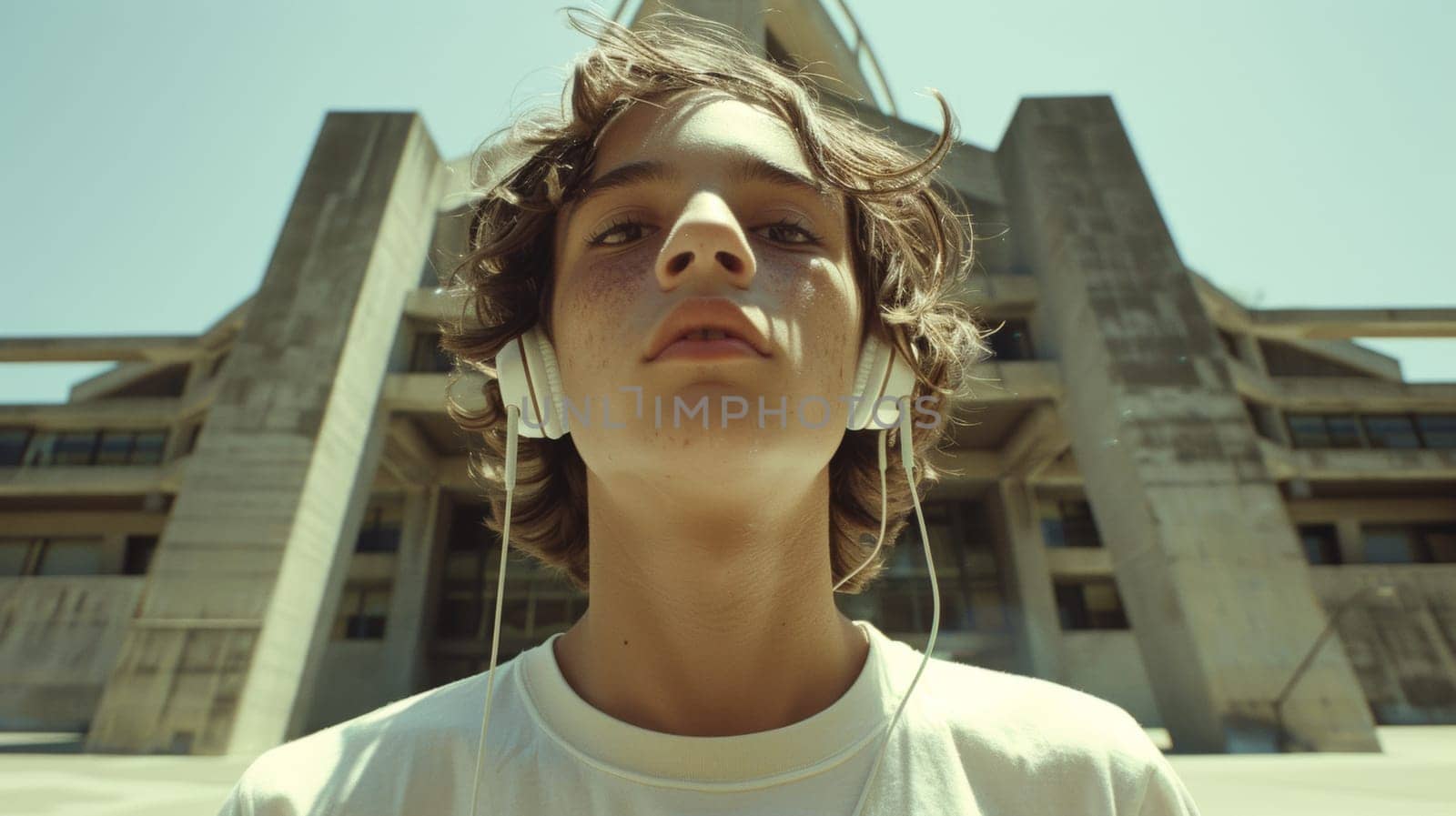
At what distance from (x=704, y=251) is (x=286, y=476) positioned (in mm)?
13955

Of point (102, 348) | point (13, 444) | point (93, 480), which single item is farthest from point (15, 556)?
point (102, 348)

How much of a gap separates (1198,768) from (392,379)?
50.1 feet

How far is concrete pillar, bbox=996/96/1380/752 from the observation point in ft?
38.7

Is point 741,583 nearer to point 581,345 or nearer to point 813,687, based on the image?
point 813,687

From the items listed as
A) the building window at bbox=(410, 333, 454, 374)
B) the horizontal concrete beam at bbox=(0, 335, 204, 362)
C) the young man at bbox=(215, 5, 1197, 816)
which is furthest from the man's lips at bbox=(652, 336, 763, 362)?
the horizontal concrete beam at bbox=(0, 335, 204, 362)

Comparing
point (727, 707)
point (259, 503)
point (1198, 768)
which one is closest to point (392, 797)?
point (727, 707)

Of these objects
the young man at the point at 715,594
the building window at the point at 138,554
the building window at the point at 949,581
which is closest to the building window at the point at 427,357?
the building window at the point at 949,581

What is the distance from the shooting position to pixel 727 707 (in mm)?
1424

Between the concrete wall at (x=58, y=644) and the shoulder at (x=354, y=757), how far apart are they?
28.1 meters

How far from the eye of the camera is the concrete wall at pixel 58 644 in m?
22.5

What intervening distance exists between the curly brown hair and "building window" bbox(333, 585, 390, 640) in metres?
22.9

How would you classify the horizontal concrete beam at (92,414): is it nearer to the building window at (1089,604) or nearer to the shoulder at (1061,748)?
the building window at (1089,604)

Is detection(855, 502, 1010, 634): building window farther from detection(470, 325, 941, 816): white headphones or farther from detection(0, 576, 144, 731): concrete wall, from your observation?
detection(0, 576, 144, 731): concrete wall

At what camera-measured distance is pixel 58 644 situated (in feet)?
76.1
